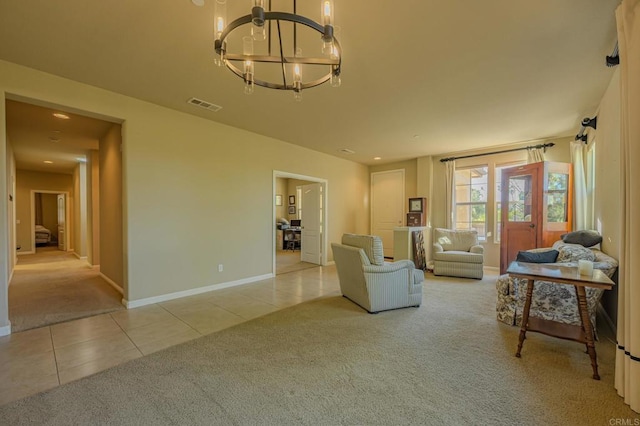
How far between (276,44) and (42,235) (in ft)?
41.1

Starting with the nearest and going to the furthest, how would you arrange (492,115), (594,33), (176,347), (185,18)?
(185,18) → (594,33) → (176,347) → (492,115)

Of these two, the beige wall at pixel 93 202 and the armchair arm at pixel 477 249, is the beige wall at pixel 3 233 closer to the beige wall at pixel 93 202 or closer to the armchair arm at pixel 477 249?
the beige wall at pixel 93 202

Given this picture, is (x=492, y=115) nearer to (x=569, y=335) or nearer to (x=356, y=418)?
(x=569, y=335)

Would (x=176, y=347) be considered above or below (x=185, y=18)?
below

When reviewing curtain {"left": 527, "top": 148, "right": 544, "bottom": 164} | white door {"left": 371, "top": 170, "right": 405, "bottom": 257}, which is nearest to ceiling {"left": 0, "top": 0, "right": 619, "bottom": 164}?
curtain {"left": 527, "top": 148, "right": 544, "bottom": 164}

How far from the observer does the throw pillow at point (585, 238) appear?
3764 mm

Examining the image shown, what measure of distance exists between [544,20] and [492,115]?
2.23 meters

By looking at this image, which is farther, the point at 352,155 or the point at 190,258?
the point at 352,155

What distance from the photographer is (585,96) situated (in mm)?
3564

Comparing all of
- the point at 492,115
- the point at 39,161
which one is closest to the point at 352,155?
the point at 492,115

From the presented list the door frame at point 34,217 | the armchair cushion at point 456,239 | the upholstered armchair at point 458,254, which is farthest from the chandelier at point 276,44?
the door frame at point 34,217

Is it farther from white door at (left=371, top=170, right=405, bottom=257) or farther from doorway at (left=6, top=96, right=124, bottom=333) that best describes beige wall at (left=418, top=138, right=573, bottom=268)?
doorway at (left=6, top=96, right=124, bottom=333)

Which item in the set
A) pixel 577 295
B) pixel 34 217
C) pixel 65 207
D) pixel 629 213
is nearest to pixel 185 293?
pixel 577 295

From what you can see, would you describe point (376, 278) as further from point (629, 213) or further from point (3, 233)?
point (3, 233)
